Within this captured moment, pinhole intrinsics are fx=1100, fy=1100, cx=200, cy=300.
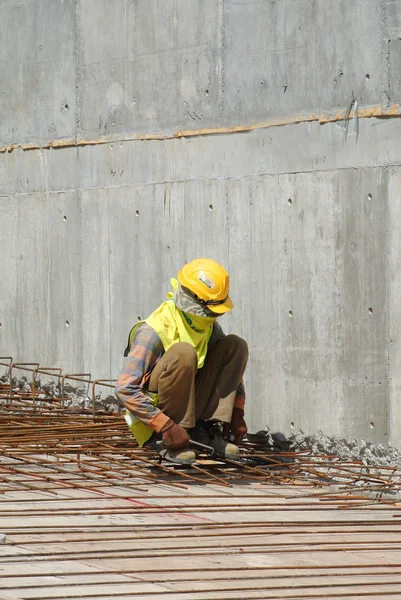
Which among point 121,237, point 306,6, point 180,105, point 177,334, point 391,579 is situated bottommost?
point 391,579

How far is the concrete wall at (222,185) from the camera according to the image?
6.32 meters

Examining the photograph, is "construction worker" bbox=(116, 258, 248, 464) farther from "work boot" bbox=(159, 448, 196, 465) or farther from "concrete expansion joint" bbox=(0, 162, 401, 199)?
"concrete expansion joint" bbox=(0, 162, 401, 199)

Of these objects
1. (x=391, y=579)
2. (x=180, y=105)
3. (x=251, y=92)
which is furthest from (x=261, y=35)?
(x=391, y=579)

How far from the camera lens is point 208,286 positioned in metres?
6.04

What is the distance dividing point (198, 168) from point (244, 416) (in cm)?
164

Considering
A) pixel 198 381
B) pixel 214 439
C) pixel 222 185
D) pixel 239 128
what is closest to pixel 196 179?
pixel 222 185

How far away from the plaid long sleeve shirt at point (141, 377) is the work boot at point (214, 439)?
44 centimetres

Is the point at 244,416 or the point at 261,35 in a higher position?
the point at 261,35

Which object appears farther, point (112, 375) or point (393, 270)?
point (112, 375)

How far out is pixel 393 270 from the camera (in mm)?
6191

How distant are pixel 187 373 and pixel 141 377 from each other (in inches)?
10.5

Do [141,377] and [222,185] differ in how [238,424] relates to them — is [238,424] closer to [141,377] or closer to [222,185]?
[141,377]

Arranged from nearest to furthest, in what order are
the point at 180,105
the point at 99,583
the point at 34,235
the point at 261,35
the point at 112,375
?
the point at 99,583
the point at 261,35
the point at 180,105
the point at 112,375
the point at 34,235

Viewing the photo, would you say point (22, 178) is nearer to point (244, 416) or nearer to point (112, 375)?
point (112, 375)
